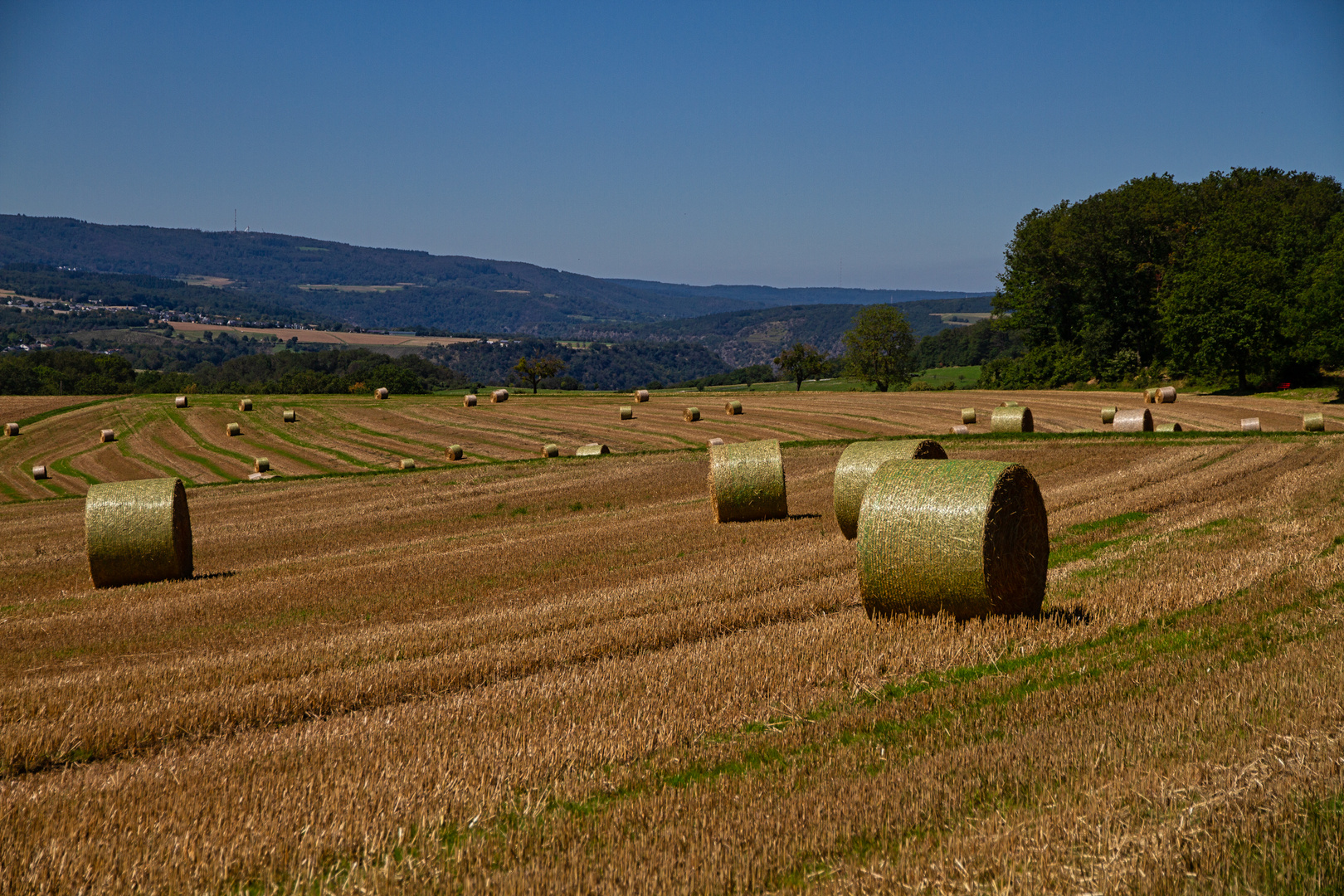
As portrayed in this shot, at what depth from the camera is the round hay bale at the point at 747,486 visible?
18438 millimetres

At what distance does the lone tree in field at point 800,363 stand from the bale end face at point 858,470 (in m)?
76.5

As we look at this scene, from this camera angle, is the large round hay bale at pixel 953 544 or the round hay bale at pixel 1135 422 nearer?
the large round hay bale at pixel 953 544

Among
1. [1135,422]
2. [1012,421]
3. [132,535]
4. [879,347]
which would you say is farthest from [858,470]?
[879,347]

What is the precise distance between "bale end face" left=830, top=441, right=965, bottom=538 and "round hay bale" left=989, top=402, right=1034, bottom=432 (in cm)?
2074

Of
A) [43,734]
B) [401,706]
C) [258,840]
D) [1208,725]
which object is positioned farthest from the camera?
[401,706]

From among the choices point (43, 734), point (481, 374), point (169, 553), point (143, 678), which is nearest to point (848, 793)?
point (43, 734)

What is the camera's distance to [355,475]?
3231 cm

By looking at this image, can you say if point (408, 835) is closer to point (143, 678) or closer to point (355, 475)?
point (143, 678)

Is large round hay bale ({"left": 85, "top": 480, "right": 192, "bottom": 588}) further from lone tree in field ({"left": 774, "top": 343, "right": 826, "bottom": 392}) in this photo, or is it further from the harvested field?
lone tree in field ({"left": 774, "top": 343, "right": 826, "bottom": 392})

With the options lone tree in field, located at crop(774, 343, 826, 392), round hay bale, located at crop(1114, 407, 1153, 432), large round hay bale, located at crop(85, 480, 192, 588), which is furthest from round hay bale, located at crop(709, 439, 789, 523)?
lone tree in field, located at crop(774, 343, 826, 392)

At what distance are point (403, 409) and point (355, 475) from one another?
2325 centimetres

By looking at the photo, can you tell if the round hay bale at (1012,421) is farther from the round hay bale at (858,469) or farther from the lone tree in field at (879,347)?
the lone tree in field at (879,347)

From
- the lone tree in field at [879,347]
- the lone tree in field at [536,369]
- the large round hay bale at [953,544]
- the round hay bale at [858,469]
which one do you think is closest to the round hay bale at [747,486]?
the round hay bale at [858,469]

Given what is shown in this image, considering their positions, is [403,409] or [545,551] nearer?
[545,551]
